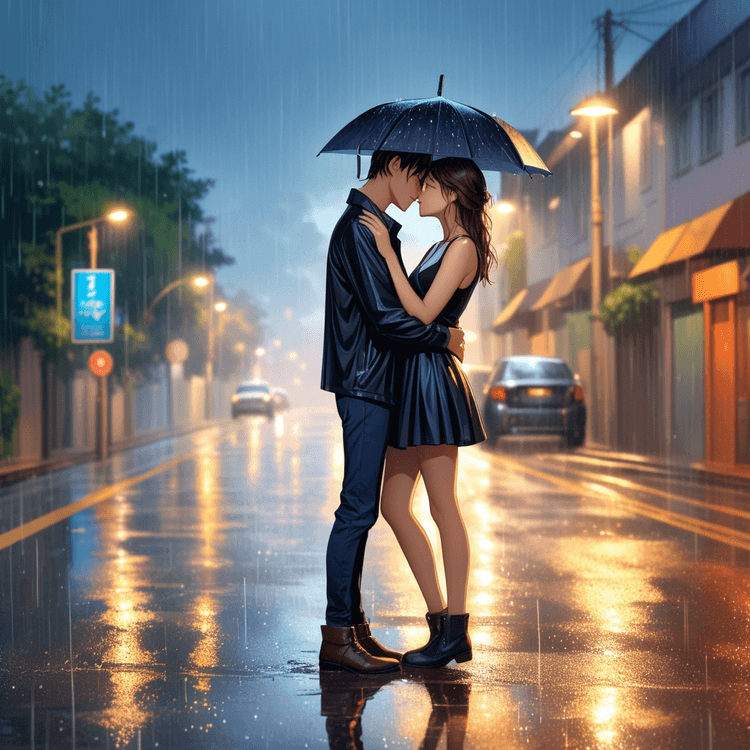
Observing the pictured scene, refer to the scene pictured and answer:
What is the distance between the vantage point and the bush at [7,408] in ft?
68.7

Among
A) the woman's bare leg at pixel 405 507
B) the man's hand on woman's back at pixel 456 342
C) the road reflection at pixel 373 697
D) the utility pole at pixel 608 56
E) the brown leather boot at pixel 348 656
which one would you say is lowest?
the road reflection at pixel 373 697

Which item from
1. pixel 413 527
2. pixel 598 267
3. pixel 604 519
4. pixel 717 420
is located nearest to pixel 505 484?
pixel 604 519

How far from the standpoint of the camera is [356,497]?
4551mm

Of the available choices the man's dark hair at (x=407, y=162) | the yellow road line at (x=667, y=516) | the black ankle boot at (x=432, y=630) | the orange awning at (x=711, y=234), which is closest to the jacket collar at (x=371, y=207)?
the man's dark hair at (x=407, y=162)

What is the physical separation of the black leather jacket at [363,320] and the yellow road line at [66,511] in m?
4.93

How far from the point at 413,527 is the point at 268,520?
5.91 m

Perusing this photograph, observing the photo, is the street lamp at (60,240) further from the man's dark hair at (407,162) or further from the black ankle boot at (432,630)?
the black ankle boot at (432,630)

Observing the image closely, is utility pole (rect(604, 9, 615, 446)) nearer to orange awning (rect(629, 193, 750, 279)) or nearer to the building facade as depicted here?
the building facade

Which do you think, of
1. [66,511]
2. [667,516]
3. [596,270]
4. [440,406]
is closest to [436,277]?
[440,406]

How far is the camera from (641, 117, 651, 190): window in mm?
25141

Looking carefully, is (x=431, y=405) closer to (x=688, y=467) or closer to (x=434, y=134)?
(x=434, y=134)

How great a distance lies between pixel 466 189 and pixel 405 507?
130cm

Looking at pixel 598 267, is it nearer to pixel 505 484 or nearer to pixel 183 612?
pixel 505 484

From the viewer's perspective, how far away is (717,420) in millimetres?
20562
